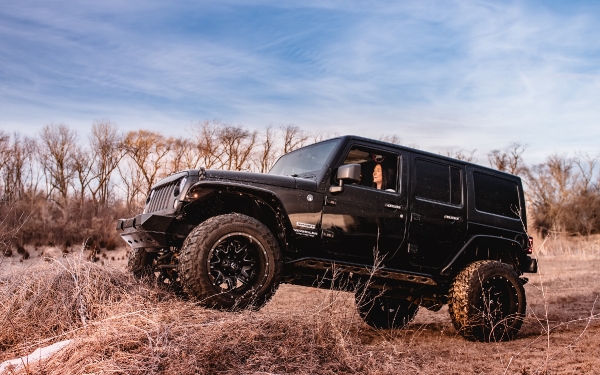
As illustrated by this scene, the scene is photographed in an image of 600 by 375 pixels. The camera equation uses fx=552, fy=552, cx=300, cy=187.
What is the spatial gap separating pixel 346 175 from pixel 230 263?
60.7 inches

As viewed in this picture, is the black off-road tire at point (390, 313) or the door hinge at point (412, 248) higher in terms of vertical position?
the door hinge at point (412, 248)

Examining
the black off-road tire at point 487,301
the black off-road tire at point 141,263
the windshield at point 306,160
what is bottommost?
the black off-road tire at point 487,301

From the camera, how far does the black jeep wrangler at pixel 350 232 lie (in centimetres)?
527

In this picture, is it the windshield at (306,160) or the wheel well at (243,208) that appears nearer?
the wheel well at (243,208)

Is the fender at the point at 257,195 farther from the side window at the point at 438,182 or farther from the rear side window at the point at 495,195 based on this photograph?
the rear side window at the point at 495,195

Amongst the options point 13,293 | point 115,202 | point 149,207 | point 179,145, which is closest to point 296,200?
point 149,207

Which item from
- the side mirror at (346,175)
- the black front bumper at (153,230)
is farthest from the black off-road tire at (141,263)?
the side mirror at (346,175)

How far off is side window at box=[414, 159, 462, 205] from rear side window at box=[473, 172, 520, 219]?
0.36 m

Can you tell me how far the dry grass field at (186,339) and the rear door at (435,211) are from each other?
1.10 meters

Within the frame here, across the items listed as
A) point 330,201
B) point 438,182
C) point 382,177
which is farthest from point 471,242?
point 330,201

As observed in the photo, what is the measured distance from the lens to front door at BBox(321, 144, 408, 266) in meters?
5.99

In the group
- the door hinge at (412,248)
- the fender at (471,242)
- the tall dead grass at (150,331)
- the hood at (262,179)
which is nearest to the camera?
the tall dead grass at (150,331)

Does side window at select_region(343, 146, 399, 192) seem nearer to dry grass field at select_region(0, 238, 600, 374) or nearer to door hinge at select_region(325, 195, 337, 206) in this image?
door hinge at select_region(325, 195, 337, 206)

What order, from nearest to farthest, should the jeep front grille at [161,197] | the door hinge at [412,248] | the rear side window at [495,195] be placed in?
1. the jeep front grille at [161,197]
2. the door hinge at [412,248]
3. the rear side window at [495,195]
